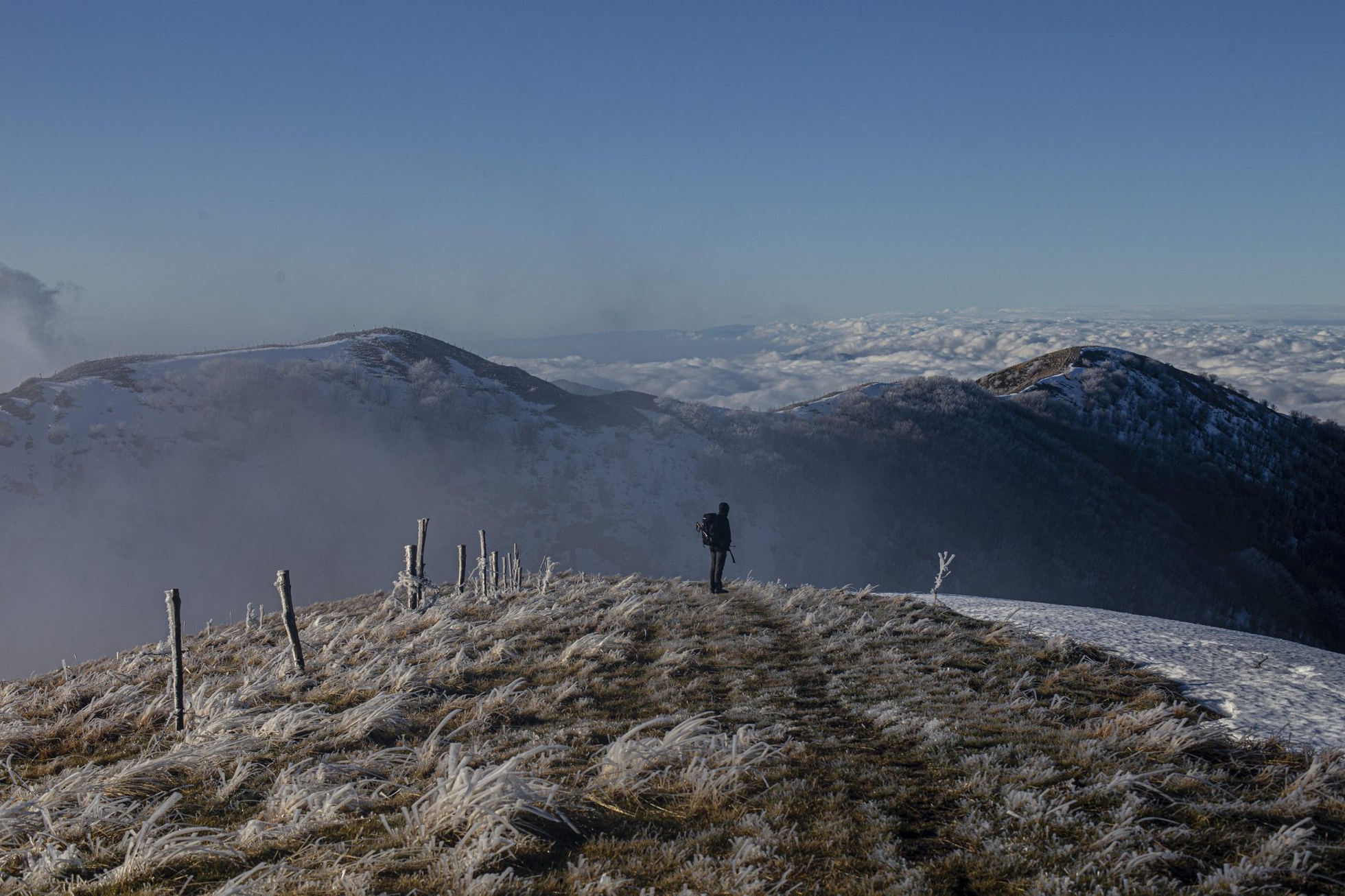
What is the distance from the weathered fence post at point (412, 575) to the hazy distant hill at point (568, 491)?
27010 mm

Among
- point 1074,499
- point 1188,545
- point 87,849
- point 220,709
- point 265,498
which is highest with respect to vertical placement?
point 87,849

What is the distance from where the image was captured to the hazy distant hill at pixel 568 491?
3884cm

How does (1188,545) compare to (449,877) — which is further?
(1188,545)

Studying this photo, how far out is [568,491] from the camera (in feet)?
161

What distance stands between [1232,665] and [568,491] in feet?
139

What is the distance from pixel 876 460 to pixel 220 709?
176 feet

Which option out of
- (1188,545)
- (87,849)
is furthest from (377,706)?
(1188,545)

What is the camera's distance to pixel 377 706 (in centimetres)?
764

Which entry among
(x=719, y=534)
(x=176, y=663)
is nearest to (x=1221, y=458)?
(x=719, y=534)

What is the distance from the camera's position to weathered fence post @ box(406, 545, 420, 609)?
46.6 feet

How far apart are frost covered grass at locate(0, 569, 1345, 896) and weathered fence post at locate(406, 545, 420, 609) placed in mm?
3740

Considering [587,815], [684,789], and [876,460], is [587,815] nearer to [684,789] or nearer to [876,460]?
[684,789]

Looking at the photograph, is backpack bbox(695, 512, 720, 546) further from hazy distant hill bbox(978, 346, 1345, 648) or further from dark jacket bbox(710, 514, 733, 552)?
hazy distant hill bbox(978, 346, 1345, 648)

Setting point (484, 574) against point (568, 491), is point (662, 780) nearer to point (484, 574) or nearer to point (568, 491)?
point (484, 574)
